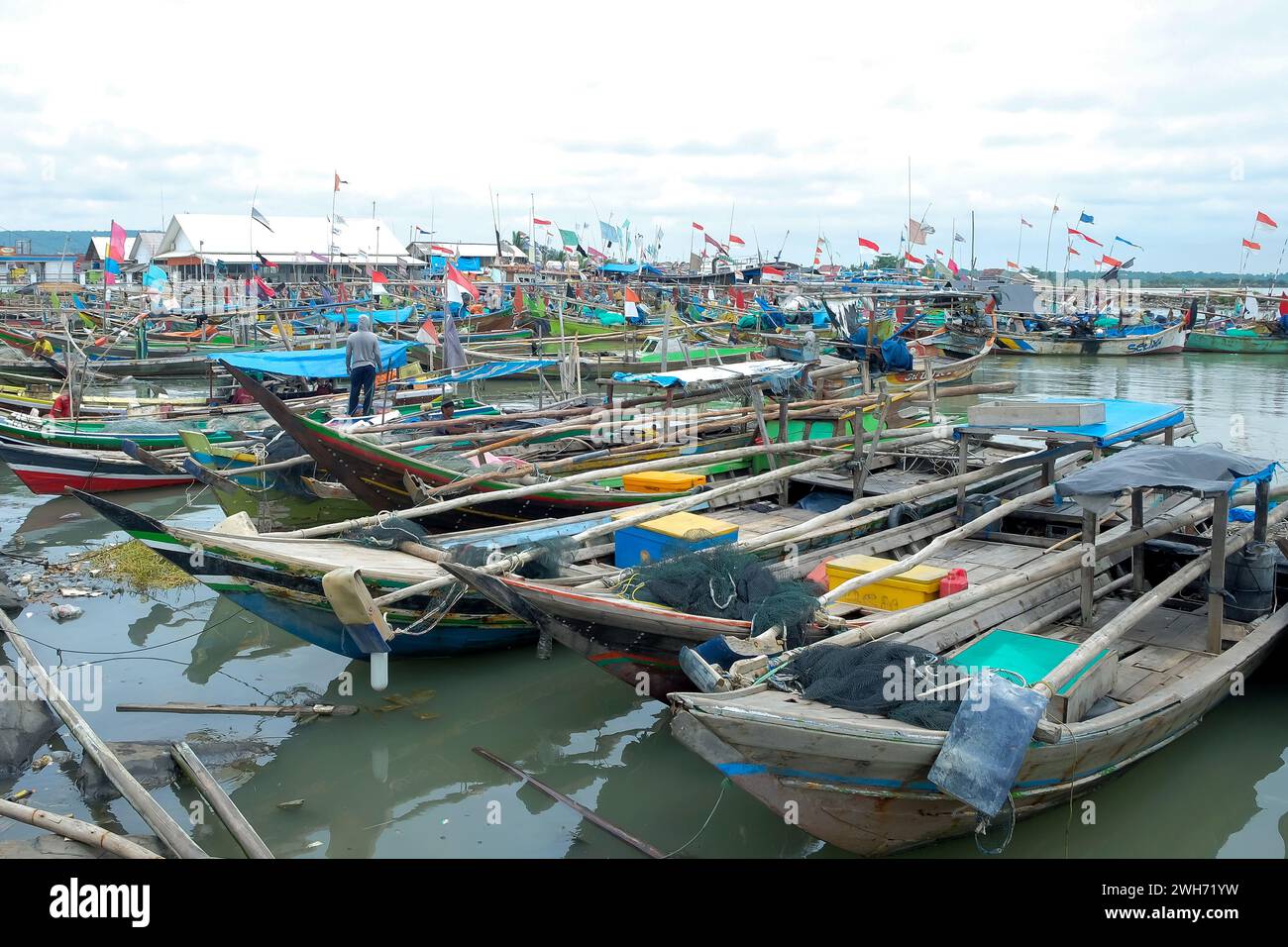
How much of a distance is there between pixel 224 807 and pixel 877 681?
3313 mm

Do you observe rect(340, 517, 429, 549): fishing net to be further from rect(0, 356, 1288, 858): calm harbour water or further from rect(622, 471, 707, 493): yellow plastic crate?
rect(622, 471, 707, 493): yellow plastic crate

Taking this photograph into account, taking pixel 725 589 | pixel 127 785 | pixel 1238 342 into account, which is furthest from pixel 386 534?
pixel 1238 342

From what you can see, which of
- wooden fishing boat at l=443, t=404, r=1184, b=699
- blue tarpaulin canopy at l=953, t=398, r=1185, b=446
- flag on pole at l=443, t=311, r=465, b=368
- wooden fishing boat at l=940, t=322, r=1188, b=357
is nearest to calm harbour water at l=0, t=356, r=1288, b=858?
wooden fishing boat at l=443, t=404, r=1184, b=699

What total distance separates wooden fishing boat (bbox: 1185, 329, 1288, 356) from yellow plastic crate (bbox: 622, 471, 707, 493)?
101 ft

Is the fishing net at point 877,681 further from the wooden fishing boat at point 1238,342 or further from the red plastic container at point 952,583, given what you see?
the wooden fishing boat at point 1238,342

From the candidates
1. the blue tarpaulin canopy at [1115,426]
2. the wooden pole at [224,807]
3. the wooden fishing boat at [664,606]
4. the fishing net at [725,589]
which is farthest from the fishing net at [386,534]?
the blue tarpaulin canopy at [1115,426]

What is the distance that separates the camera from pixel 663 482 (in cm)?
978

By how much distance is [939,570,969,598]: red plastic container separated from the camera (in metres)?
6.34

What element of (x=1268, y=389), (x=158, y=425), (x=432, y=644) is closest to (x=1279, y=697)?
(x=432, y=644)

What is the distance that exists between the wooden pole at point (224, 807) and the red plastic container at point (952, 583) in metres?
4.17

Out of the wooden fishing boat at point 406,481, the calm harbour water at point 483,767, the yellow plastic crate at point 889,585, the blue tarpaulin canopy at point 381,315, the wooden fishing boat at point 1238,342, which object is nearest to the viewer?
the calm harbour water at point 483,767

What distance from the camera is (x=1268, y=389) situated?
25812 millimetres

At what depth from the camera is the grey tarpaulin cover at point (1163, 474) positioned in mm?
6025

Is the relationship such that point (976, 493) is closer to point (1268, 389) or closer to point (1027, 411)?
point (1027, 411)
